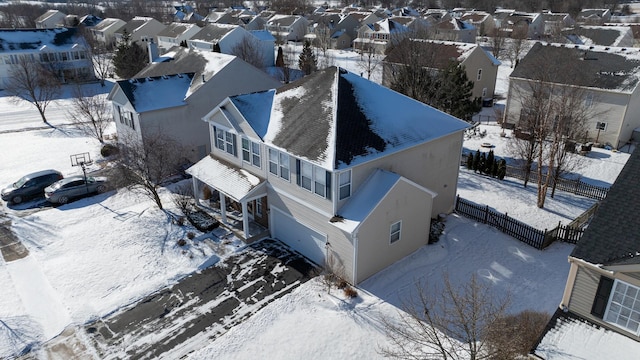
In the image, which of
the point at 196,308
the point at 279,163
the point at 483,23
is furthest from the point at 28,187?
the point at 483,23

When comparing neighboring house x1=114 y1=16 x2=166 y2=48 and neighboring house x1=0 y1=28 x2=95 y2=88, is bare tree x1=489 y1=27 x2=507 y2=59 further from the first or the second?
neighboring house x1=0 y1=28 x2=95 y2=88

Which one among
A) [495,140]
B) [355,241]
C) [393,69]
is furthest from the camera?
[393,69]

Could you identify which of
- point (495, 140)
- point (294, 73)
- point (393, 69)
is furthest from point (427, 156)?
point (294, 73)

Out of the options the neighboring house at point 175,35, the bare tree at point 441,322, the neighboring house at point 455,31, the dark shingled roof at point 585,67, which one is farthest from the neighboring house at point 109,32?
the bare tree at point 441,322

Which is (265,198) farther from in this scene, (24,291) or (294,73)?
(294,73)

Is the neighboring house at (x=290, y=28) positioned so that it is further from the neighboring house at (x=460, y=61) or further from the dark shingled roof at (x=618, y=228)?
the dark shingled roof at (x=618, y=228)

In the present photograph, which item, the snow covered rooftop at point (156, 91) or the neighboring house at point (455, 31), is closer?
the snow covered rooftop at point (156, 91)

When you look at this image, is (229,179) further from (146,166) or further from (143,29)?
(143,29)
